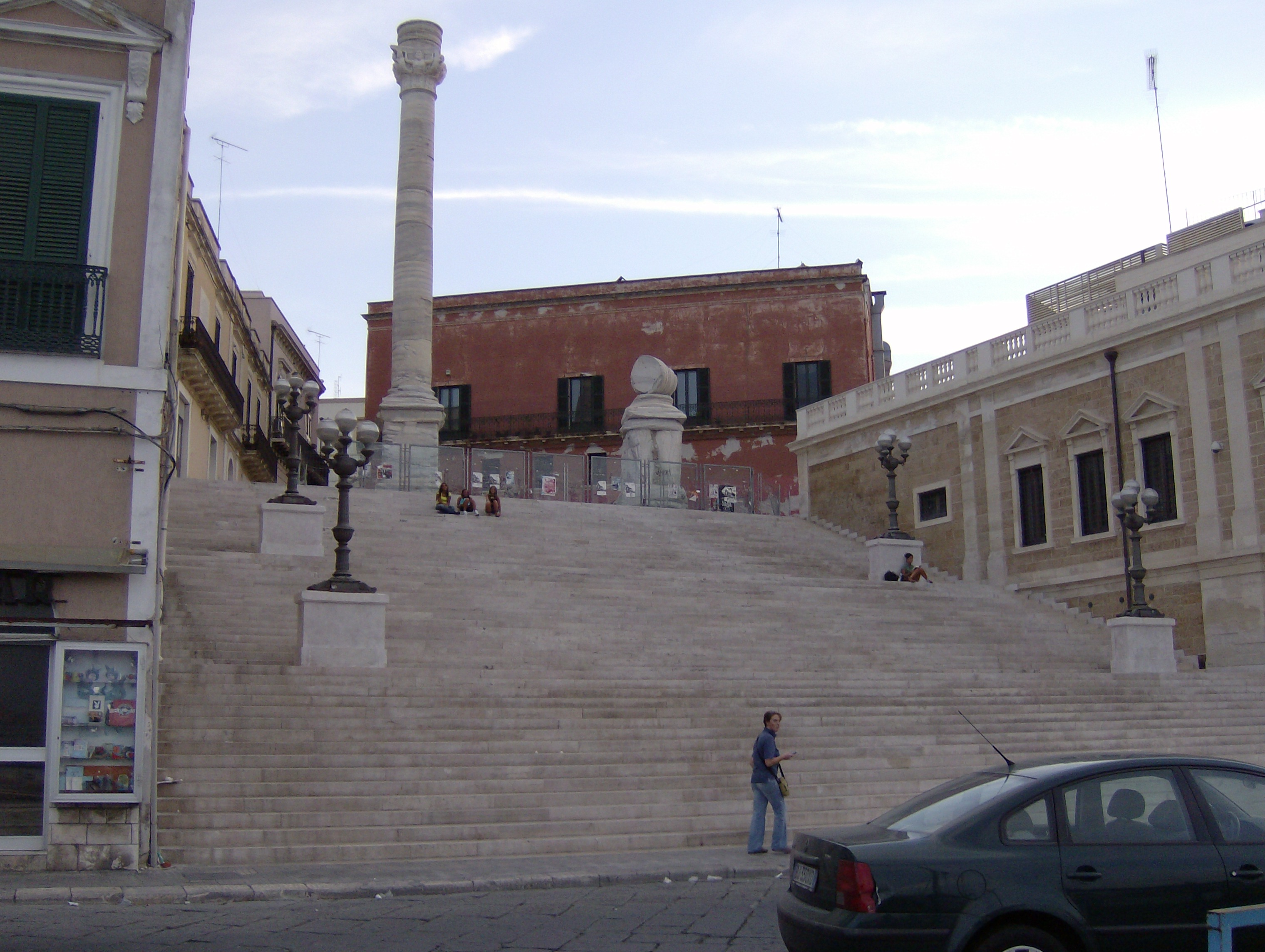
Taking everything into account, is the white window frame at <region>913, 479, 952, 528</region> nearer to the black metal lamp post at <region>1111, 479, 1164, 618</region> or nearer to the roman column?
the black metal lamp post at <region>1111, 479, 1164, 618</region>

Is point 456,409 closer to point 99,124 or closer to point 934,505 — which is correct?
point 934,505

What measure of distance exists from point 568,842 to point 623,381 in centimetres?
3954

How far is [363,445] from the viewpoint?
62.3 ft

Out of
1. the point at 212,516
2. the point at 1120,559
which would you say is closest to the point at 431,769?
the point at 212,516

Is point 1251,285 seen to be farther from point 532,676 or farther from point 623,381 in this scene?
point 623,381

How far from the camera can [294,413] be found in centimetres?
2298

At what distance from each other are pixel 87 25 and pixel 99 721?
642 centimetres

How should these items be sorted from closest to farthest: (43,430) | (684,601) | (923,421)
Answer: (43,430) < (684,601) < (923,421)

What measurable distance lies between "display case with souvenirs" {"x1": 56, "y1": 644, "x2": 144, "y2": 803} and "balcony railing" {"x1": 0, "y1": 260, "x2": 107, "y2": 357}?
2718 millimetres

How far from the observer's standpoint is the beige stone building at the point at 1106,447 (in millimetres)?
23781

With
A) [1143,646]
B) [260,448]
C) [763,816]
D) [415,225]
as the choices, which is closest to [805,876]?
[763,816]

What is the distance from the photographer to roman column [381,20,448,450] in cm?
3634

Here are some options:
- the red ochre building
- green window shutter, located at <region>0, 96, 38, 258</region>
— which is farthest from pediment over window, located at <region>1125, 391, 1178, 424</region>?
the red ochre building

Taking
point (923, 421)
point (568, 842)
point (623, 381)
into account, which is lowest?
point (568, 842)
